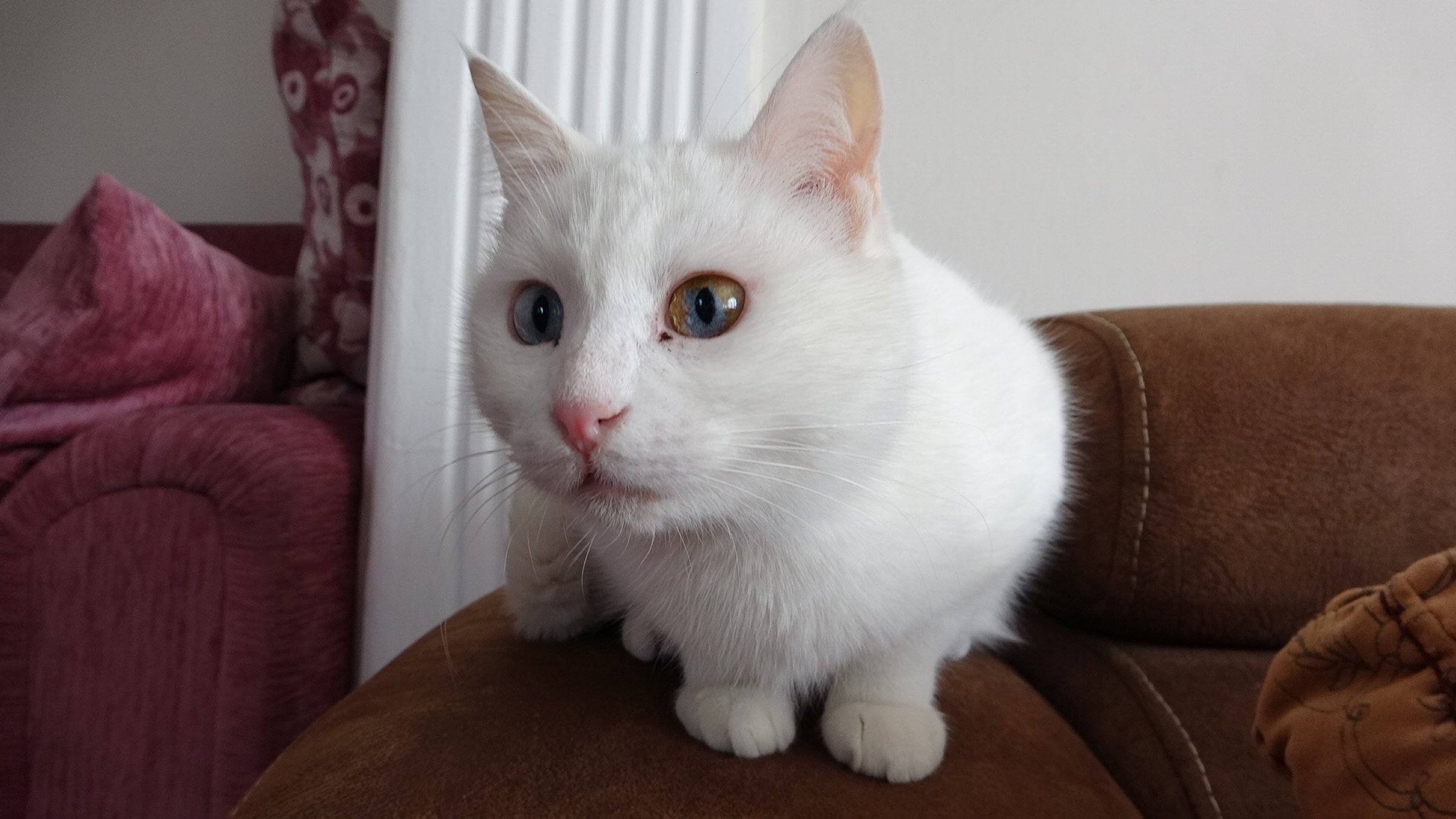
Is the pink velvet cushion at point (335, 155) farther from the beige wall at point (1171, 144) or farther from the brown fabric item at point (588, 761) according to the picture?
the brown fabric item at point (588, 761)

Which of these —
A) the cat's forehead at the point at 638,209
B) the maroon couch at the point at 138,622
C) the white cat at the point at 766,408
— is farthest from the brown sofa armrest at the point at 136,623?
the cat's forehead at the point at 638,209

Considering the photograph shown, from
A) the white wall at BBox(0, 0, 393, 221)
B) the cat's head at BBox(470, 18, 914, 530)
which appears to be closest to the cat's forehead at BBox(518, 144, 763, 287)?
the cat's head at BBox(470, 18, 914, 530)

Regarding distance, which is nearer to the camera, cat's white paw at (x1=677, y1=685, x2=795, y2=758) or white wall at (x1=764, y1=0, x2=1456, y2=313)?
cat's white paw at (x1=677, y1=685, x2=795, y2=758)

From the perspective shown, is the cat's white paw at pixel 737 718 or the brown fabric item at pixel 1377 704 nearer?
the brown fabric item at pixel 1377 704

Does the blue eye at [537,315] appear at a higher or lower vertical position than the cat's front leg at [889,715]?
higher

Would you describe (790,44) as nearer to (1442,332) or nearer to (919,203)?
(919,203)

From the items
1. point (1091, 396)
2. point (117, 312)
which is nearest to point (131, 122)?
point (117, 312)

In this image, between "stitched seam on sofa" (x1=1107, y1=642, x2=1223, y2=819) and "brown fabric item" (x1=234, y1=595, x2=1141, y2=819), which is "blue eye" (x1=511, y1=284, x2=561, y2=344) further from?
"stitched seam on sofa" (x1=1107, y1=642, x2=1223, y2=819)

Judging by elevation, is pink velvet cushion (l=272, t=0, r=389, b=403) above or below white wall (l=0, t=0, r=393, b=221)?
below
